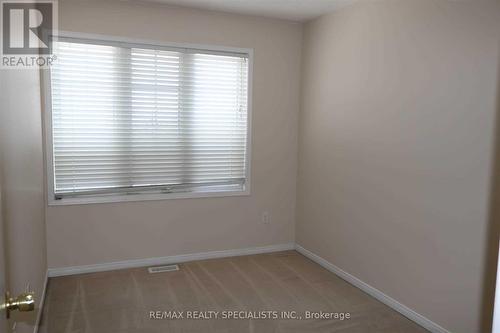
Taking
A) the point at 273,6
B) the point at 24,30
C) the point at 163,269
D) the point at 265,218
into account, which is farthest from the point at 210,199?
the point at 24,30

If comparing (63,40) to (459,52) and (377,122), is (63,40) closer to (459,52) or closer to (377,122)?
(377,122)

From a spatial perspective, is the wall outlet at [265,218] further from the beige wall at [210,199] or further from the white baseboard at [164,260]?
the white baseboard at [164,260]

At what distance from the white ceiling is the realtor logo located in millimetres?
987

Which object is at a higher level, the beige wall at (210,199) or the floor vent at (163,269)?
the beige wall at (210,199)

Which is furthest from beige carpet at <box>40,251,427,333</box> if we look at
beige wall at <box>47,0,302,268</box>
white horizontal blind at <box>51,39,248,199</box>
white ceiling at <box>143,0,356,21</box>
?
white ceiling at <box>143,0,356,21</box>

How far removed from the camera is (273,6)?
144 inches

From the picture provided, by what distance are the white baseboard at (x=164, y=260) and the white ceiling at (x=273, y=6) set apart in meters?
2.47

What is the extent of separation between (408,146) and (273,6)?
71.8 inches

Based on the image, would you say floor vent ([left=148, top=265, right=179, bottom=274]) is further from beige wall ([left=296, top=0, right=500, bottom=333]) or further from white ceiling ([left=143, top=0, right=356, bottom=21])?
white ceiling ([left=143, top=0, right=356, bottom=21])

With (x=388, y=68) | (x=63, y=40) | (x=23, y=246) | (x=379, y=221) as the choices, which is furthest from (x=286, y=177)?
(x=23, y=246)

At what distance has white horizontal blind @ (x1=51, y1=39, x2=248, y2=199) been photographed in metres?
3.48

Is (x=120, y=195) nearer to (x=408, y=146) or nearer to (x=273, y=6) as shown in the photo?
(x=273, y=6)

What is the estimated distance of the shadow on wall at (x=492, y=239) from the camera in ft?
7.63

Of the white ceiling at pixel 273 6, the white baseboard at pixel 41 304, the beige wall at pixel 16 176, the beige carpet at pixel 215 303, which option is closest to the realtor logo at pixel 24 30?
the beige wall at pixel 16 176
